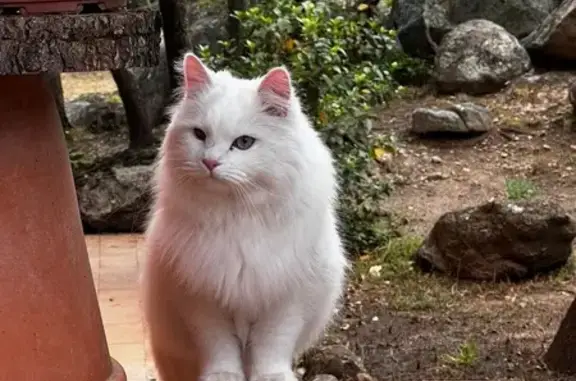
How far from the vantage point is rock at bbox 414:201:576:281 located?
4.02 m

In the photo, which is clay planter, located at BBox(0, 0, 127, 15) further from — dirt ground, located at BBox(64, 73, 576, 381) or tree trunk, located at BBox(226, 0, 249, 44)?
tree trunk, located at BBox(226, 0, 249, 44)

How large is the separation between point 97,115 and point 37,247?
372 centimetres

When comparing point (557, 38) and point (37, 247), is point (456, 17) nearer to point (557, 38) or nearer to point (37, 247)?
point (557, 38)

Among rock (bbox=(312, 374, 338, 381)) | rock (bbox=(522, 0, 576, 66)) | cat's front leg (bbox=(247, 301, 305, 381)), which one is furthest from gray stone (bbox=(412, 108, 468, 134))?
cat's front leg (bbox=(247, 301, 305, 381))

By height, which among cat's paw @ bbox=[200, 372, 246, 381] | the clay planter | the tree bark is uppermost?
the clay planter

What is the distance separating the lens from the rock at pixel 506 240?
402 centimetres

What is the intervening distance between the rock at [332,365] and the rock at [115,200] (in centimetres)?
221

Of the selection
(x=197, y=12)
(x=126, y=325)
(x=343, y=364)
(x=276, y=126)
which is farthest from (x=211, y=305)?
(x=197, y=12)

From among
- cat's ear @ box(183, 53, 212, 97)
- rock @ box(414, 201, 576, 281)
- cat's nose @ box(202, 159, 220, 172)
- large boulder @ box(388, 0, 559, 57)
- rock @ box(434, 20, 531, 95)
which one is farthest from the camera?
large boulder @ box(388, 0, 559, 57)

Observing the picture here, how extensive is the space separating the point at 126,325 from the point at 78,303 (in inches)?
65.6

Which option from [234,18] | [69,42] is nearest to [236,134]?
[69,42]

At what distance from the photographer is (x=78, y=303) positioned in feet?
7.10

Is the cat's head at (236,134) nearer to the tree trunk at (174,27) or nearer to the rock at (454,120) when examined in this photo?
the tree trunk at (174,27)

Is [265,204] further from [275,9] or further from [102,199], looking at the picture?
[102,199]
